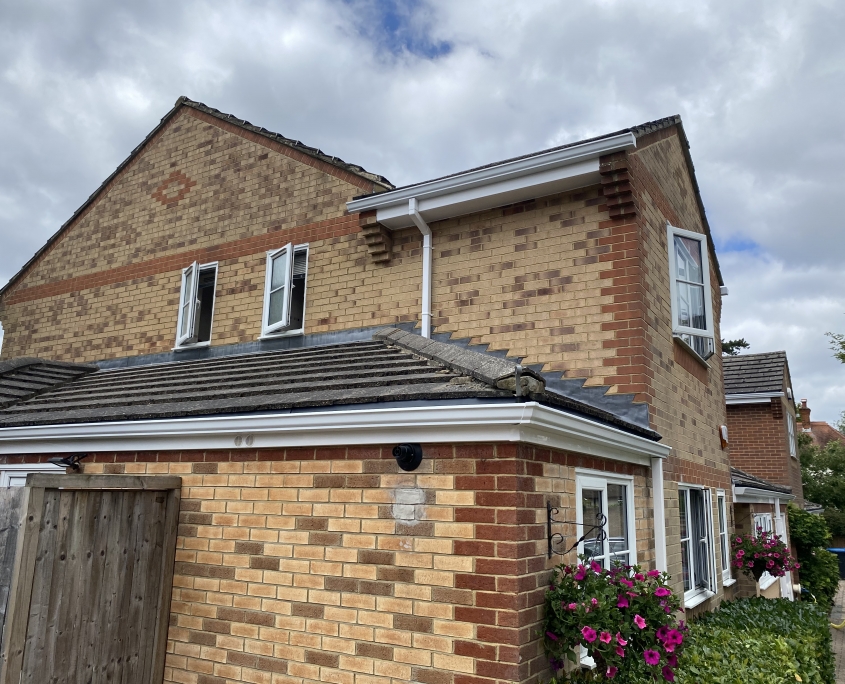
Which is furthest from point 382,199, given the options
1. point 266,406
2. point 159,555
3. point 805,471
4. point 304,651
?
point 805,471

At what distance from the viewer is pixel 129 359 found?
11.4 meters

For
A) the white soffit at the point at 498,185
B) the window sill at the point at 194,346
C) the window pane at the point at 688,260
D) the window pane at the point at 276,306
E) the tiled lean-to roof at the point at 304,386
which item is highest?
the white soffit at the point at 498,185

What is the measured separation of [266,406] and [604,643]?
2.94 metres

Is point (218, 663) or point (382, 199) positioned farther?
point (382, 199)

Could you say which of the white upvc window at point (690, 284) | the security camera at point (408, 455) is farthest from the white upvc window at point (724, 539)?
the security camera at point (408, 455)

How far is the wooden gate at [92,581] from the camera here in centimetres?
440

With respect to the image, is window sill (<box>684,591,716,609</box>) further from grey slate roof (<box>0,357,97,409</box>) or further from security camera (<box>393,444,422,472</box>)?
grey slate roof (<box>0,357,97,409</box>)

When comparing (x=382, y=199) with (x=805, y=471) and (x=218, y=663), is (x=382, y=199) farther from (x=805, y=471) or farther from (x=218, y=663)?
(x=805, y=471)

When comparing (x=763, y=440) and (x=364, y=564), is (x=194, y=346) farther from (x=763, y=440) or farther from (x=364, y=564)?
(x=763, y=440)

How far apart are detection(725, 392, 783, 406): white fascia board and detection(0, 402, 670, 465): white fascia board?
12.8m

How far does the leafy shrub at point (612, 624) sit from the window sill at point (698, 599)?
3.28m

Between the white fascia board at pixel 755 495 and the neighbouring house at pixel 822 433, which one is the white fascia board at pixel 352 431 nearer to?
the white fascia board at pixel 755 495

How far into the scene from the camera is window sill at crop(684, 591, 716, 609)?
806cm

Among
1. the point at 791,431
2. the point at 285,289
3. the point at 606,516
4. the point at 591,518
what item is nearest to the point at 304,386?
the point at 591,518
